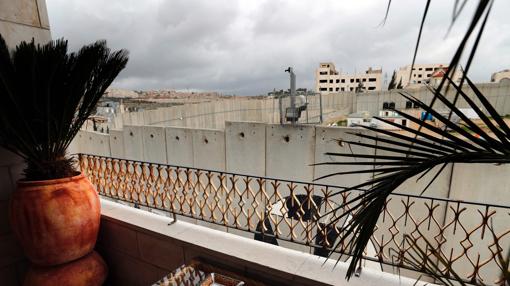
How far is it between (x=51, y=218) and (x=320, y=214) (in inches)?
162

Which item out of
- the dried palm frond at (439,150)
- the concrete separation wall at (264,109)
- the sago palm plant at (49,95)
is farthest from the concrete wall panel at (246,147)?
the dried palm frond at (439,150)

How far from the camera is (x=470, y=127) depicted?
0.85 metres

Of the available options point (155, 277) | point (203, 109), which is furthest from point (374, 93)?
point (155, 277)

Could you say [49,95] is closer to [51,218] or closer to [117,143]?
[51,218]

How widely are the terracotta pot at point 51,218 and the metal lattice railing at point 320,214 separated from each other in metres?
0.60

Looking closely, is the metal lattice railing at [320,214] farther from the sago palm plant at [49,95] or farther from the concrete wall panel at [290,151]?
the sago palm plant at [49,95]

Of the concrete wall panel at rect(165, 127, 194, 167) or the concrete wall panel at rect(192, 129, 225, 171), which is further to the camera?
the concrete wall panel at rect(165, 127, 194, 167)

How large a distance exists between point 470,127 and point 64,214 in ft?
7.38

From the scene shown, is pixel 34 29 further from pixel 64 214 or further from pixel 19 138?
pixel 64 214

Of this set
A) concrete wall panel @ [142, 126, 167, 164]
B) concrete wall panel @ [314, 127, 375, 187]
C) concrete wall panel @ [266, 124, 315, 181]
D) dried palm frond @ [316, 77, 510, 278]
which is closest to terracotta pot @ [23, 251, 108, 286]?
dried palm frond @ [316, 77, 510, 278]

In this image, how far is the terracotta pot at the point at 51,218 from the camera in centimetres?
163

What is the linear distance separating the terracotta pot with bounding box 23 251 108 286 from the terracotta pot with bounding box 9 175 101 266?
80 mm

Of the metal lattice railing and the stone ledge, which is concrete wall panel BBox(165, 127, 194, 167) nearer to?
the metal lattice railing

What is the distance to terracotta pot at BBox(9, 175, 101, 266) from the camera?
1.63m
